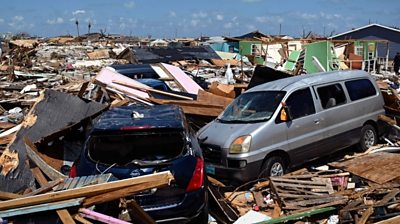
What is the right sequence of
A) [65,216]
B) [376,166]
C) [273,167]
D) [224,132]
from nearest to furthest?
[65,216]
[376,166]
[273,167]
[224,132]

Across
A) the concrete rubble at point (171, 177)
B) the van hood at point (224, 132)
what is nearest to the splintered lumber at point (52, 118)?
the concrete rubble at point (171, 177)

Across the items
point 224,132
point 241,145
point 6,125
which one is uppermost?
point 224,132

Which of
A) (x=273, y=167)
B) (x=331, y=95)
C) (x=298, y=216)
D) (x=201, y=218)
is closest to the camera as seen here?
(x=201, y=218)

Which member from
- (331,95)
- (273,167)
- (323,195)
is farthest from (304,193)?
(331,95)

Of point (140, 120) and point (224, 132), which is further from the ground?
point (140, 120)

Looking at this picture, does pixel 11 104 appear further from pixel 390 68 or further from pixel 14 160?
pixel 390 68

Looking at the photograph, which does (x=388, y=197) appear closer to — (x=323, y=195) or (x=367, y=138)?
(x=323, y=195)

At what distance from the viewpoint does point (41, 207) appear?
4.14 metres

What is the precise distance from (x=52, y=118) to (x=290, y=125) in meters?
4.26

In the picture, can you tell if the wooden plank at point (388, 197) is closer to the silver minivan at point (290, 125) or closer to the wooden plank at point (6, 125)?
the silver minivan at point (290, 125)

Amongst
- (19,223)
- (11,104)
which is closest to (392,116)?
(19,223)

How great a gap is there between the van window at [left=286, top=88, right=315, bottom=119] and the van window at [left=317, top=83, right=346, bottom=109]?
1.06ft

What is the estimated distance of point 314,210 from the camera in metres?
6.51

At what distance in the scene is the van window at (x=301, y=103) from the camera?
8641 mm
